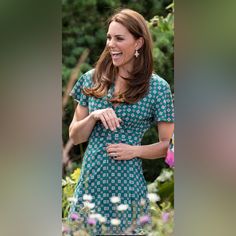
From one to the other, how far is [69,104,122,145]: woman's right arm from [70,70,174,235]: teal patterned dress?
0.8 inches

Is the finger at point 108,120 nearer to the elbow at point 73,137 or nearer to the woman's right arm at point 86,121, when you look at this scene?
the woman's right arm at point 86,121

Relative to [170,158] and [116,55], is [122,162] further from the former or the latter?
[116,55]

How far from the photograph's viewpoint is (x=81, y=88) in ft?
10.7

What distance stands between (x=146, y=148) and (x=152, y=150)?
0.03 m

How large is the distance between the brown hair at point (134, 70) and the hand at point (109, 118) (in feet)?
0.17

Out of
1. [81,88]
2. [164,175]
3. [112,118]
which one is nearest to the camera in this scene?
[112,118]

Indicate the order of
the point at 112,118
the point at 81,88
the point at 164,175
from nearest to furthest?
the point at 112,118
the point at 81,88
the point at 164,175

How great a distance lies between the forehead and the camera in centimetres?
319

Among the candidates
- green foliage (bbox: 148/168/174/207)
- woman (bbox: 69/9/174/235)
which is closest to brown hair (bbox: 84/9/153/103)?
woman (bbox: 69/9/174/235)
